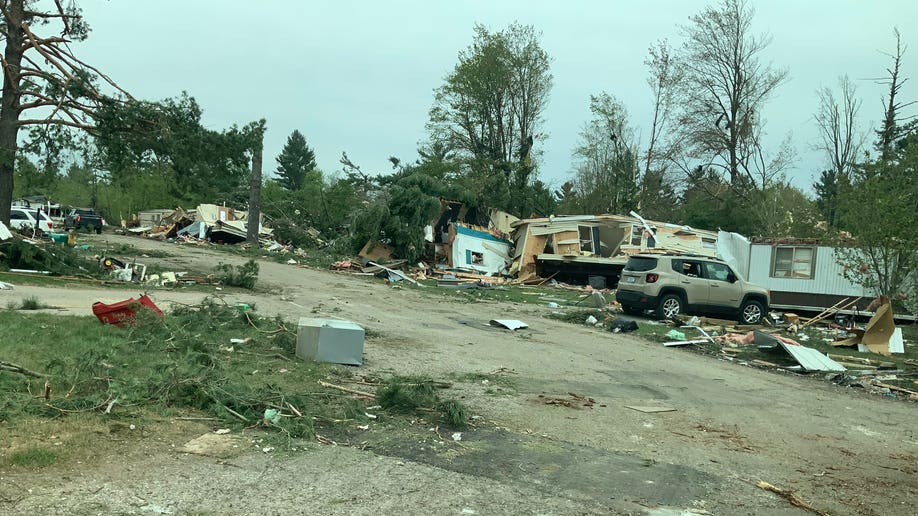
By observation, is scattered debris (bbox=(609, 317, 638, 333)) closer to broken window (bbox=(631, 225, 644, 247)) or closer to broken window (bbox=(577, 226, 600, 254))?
broken window (bbox=(631, 225, 644, 247))

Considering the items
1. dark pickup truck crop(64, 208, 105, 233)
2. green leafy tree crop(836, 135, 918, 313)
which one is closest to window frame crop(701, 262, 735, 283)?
green leafy tree crop(836, 135, 918, 313)

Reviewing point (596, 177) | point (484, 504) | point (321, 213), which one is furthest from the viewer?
point (596, 177)

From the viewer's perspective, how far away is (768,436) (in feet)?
24.3

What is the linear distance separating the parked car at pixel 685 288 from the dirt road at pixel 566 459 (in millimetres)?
7218

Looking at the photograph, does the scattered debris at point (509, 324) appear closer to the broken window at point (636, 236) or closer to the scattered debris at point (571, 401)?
the scattered debris at point (571, 401)

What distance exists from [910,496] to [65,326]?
10.7 meters

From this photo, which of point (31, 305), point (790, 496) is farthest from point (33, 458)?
point (31, 305)

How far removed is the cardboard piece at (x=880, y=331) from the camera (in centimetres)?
1538

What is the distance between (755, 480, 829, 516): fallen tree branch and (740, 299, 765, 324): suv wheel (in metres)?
15.7

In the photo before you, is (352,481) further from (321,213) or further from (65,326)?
(321,213)

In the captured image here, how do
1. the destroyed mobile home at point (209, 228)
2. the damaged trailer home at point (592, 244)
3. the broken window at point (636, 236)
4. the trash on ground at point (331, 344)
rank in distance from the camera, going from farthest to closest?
the destroyed mobile home at point (209, 228), the broken window at point (636, 236), the damaged trailer home at point (592, 244), the trash on ground at point (331, 344)

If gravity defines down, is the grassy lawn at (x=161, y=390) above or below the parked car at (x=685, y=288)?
below

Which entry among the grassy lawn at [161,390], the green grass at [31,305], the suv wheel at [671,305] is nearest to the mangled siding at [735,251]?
the suv wheel at [671,305]

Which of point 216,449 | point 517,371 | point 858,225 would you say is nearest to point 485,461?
point 216,449
